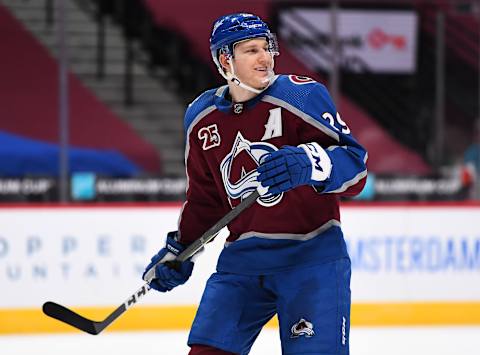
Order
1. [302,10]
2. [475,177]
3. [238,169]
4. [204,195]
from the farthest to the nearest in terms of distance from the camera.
Result: [302,10] < [475,177] < [204,195] < [238,169]

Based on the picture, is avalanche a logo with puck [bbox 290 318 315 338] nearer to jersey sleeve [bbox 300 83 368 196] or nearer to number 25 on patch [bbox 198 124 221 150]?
jersey sleeve [bbox 300 83 368 196]

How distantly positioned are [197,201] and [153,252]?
Answer: 6.99ft

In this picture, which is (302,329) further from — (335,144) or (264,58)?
(264,58)

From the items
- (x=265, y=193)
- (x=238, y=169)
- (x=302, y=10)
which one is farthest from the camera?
(x=302, y=10)

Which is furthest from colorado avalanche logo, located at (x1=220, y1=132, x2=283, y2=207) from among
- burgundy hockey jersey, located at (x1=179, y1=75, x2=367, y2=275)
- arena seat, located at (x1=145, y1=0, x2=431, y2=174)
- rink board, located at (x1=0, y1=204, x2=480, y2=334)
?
arena seat, located at (x1=145, y1=0, x2=431, y2=174)

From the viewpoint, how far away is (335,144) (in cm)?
214

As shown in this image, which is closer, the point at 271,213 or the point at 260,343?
the point at 271,213

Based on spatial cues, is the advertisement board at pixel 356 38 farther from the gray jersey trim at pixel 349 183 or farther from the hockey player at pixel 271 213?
the gray jersey trim at pixel 349 183

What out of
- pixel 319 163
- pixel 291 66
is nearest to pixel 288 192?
pixel 319 163

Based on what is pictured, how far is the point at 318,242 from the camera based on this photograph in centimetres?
220

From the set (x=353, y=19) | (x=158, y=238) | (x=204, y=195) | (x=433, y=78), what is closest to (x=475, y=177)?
(x=433, y=78)

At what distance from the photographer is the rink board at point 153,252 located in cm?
443

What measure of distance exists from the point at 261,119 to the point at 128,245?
2.42 m

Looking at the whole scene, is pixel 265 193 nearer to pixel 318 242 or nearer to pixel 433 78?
pixel 318 242
